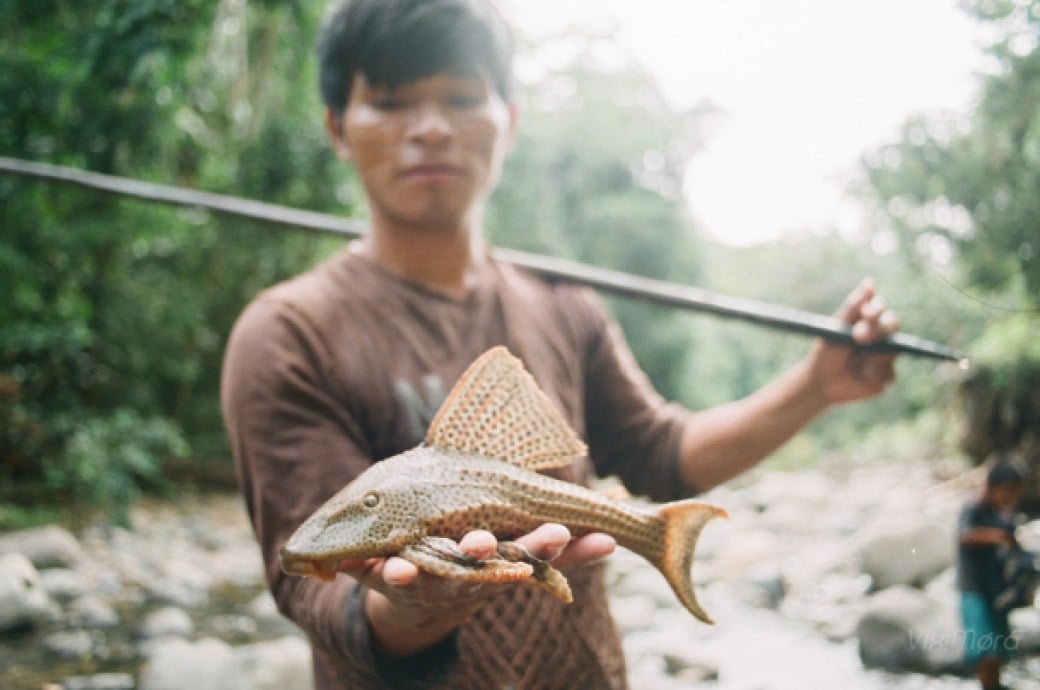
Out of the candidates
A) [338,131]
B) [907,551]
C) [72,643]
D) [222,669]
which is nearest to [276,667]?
[222,669]

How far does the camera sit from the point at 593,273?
5.35ft

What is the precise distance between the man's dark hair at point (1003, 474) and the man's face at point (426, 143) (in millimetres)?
994

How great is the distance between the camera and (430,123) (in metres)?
1.19

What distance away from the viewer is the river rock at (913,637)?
1.28 m

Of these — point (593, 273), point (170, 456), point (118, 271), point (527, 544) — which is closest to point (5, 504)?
point (170, 456)

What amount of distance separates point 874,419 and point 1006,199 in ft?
2.56

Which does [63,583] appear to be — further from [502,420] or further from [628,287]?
[502,420]

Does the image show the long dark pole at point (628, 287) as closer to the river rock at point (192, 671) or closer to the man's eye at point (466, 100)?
the man's eye at point (466, 100)

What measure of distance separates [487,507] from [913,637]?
A: 0.88m

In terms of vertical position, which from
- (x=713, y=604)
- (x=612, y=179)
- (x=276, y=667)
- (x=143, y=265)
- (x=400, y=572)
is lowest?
(x=276, y=667)

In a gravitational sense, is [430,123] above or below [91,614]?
above

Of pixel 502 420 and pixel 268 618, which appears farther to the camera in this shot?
pixel 268 618

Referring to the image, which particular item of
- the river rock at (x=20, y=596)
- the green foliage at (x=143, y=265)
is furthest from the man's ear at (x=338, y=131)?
the river rock at (x=20, y=596)

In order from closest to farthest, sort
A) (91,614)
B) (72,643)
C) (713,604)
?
1. (713,604)
2. (72,643)
3. (91,614)
